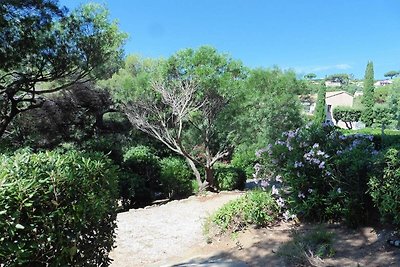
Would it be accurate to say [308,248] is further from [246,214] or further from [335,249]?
[246,214]

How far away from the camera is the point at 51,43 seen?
7.38m

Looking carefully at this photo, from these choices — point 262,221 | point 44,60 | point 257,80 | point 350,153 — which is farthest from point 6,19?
point 257,80

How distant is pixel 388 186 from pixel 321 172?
3.12 ft

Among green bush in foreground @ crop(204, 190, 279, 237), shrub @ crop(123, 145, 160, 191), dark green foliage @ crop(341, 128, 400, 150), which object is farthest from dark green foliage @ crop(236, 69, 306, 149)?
green bush in foreground @ crop(204, 190, 279, 237)

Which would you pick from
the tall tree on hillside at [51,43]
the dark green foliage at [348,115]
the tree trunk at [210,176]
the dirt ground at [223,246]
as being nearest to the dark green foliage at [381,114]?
the dark green foliage at [348,115]

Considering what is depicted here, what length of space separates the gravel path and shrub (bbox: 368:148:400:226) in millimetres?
2268

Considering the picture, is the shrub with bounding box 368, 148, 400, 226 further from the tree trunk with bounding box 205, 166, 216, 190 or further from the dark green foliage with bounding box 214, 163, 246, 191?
the dark green foliage with bounding box 214, 163, 246, 191

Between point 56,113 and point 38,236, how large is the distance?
9.65m

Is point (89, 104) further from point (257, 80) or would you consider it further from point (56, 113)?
point (257, 80)

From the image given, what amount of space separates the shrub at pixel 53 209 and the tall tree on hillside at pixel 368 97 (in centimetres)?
3350

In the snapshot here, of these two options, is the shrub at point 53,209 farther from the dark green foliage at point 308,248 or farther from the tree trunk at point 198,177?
the tree trunk at point 198,177

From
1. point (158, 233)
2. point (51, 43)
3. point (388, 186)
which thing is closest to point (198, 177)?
point (158, 233)

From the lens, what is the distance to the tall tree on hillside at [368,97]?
32.3 meters

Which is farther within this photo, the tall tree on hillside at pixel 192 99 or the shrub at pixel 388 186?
the tall tree on hillside at pixel 192 99
